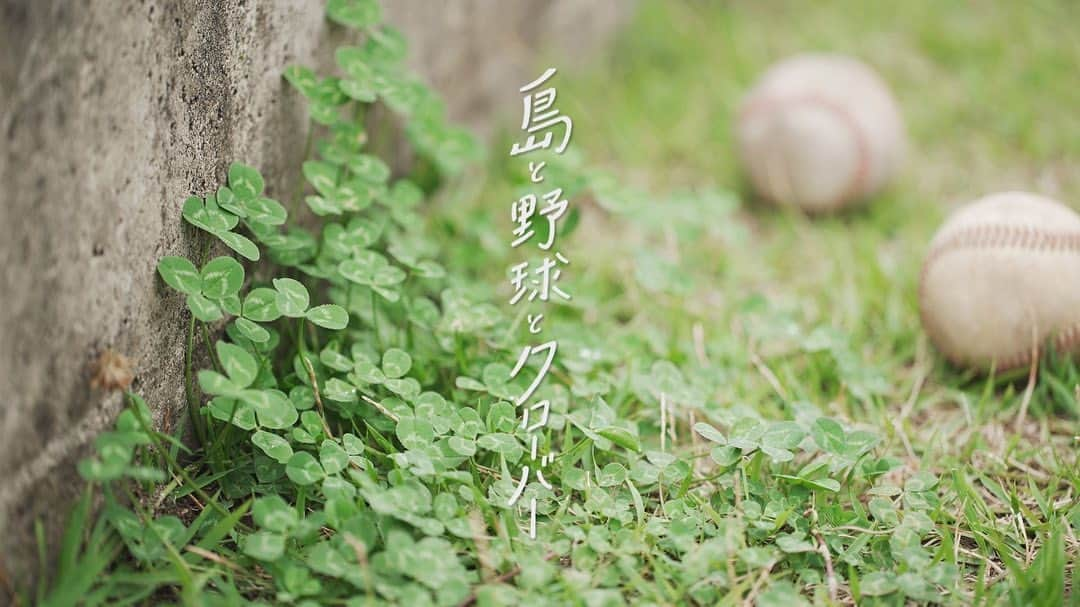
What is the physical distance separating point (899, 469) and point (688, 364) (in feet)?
1.79

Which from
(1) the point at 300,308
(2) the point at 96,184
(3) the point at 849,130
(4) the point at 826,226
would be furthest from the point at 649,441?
(3) the point at 849,130

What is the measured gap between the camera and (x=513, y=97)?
3398mm

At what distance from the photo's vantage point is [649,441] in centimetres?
208

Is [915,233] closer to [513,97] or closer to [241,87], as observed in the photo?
[513,97]

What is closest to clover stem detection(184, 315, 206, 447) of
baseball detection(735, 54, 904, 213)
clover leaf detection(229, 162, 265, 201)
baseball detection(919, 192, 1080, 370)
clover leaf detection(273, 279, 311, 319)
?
clover leaf detection(273, 279, 311, 319)

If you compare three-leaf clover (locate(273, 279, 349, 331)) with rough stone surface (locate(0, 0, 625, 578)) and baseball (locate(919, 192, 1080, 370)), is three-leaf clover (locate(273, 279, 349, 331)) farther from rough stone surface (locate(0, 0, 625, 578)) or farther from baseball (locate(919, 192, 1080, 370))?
baseball (locate(919, 192, 1080, 370))

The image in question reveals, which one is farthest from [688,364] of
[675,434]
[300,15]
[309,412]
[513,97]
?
[513,97]

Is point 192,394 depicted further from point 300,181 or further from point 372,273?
point 300,181

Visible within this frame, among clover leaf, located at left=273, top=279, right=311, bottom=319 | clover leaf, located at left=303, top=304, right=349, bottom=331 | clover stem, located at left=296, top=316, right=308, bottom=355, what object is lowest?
clover stem, located at left=296, top=316, right=308, bottom=355

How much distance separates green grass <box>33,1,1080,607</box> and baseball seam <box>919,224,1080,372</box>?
59mm

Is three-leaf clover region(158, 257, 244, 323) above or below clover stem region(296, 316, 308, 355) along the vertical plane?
above

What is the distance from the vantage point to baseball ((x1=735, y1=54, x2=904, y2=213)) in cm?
305

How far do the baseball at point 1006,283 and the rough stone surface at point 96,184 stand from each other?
1.65 m

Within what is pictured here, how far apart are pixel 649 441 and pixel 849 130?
149 cm
